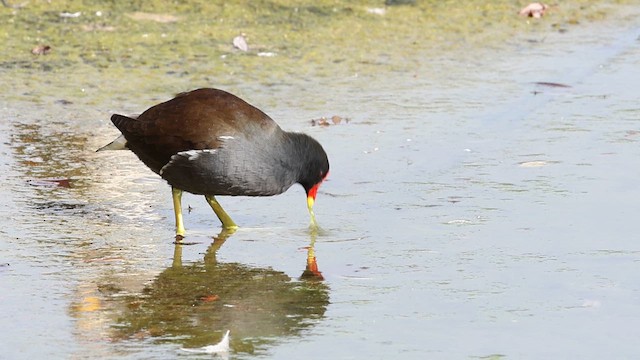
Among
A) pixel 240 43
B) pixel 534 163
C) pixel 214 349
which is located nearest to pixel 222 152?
pixel 214 349

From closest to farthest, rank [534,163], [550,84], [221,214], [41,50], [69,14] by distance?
[221,214]
[534,163]
[550,84]
[41,50]
[69,14]

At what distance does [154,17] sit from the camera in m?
11.2

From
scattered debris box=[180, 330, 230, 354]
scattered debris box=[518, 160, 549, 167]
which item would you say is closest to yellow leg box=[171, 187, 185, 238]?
scattered debris box=[180, 330, 230, 354]

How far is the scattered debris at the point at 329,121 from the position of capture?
28.6 feet

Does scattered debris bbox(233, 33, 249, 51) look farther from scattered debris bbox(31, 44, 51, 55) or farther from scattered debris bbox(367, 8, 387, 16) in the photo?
scattered debris bbox(367, 8, 387, 16)

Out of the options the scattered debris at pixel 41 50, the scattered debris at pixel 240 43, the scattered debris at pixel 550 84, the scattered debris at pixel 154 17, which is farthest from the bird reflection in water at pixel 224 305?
the scattered debris at pixel 154 17

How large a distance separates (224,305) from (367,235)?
4.23 ft

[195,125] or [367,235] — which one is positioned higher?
[195,125]

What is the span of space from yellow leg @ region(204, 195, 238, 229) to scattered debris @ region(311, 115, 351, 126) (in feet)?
6.43

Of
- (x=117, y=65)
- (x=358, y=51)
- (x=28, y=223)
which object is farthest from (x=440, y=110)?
(x=28, y=223)

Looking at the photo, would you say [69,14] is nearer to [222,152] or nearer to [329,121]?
[329,121]

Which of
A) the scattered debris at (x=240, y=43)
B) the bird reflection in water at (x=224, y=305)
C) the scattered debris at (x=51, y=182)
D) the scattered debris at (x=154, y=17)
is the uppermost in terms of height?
the scattered debris at (x=154, y=17)

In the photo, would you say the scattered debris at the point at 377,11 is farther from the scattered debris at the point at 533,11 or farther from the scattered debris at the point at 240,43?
the scattered debris at the point at 240,43

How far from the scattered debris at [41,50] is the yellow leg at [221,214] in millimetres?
3687
